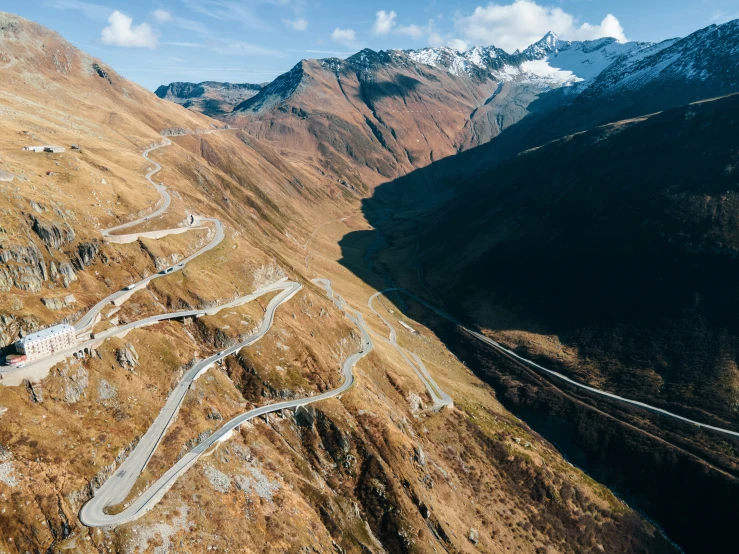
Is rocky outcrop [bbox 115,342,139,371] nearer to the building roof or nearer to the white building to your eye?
the white building

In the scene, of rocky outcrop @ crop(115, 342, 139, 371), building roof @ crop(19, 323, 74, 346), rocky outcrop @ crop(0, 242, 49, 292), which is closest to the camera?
building roof @ crop(19, 323, 74, 346)

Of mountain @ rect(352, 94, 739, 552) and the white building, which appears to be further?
mountain @ rect(352, 94, 739, 552)

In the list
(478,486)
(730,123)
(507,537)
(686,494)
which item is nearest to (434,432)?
(478,486)

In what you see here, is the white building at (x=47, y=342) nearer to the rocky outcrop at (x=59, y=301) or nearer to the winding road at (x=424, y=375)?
the rocky outcrop at (x=59, y=301)

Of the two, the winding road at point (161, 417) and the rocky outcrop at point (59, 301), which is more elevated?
the rocky outcrop at point (59, 301)

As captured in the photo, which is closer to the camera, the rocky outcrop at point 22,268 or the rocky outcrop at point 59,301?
the rocky outcrop at point 22,268

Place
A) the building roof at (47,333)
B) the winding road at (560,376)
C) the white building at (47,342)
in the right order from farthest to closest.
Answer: the winding road at (560,376) → the building roof at (47,333) → the white building at (47,342)

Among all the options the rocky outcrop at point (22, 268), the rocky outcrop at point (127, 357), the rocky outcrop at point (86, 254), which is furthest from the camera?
the rocky outcrop at point (86, 254)

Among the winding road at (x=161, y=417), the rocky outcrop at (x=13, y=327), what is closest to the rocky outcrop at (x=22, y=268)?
the rocky outcrop at (x=13, y=327)

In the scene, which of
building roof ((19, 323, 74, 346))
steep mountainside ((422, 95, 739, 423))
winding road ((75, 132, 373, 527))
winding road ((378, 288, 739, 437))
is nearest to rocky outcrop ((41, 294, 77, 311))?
winding road ((75, 132, 373, 527))
